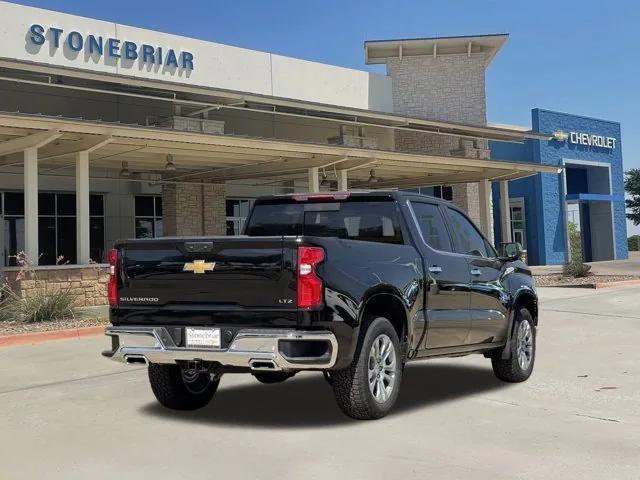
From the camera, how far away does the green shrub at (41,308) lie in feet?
44.2

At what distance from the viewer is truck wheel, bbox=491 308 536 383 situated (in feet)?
25.7

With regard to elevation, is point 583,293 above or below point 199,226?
below

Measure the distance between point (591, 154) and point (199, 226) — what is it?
1010 inches

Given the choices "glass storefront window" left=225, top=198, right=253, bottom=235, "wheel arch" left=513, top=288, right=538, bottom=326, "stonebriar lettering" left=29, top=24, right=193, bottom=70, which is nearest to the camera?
"wheel arch" left=513, top=288, right=538, bottom=326

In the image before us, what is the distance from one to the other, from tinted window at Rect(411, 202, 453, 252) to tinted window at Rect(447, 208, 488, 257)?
7.3 inches

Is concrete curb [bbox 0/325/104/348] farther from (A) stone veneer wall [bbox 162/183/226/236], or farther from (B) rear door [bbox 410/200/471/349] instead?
(A) stone veneer wall [bbox 162/183/226/236]

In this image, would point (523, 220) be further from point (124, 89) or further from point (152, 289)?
point (152, 289)

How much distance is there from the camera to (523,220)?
39.2 meters

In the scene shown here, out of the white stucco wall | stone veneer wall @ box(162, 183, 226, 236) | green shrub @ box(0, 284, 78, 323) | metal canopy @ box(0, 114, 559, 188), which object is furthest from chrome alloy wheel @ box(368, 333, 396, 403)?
stone veneer wall @ box(162, 183, 226, 236)

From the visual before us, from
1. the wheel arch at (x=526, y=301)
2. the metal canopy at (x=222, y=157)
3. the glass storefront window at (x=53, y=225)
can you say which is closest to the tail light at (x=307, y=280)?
the wheel arch at (x=526, y=301)

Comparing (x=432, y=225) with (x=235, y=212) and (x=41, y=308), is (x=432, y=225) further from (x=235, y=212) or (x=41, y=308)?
(x=235, y=212)

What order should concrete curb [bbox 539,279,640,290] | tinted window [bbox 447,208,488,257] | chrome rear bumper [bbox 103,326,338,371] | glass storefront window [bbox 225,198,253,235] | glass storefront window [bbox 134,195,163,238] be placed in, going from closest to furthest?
1. chrome rear bumper [bbox 103,326,338,371]
2. tinted window [bbox 447,208,488,257]
3. concrete curb [bbox 539,279,640,290]
4. glass storefront window [bbox 134,195,163,238]
5. glass storefront window [bbox 225,198,253,235]

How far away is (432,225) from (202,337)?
107 inches

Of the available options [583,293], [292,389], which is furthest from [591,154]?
[292,389]
